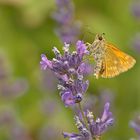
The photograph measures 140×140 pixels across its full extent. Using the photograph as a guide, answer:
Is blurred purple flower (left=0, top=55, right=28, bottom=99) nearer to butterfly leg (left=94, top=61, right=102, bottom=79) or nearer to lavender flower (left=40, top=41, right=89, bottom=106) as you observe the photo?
butterfly leg (left=94, top=61, right=102, bottom=79)

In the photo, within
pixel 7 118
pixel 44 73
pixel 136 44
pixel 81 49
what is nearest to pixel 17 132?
pixel 7 118

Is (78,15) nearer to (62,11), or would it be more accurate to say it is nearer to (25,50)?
(25,50)

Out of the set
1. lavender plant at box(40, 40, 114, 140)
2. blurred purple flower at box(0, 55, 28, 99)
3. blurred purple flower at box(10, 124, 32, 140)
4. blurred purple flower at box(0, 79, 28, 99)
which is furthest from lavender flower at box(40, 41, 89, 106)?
blurred purple flower at box(0, 79, 28, 99)

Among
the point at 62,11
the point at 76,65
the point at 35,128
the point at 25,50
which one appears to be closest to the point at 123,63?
the point at 76,65

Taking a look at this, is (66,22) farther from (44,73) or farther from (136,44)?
(44,73)

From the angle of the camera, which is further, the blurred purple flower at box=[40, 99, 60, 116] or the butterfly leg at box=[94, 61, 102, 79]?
the blurred purple flower at box=[40, 99, 60, 116]

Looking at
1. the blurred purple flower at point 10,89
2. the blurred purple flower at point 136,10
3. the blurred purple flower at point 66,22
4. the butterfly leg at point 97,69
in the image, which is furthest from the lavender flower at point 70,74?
the blurred purple flower at point 10,89
